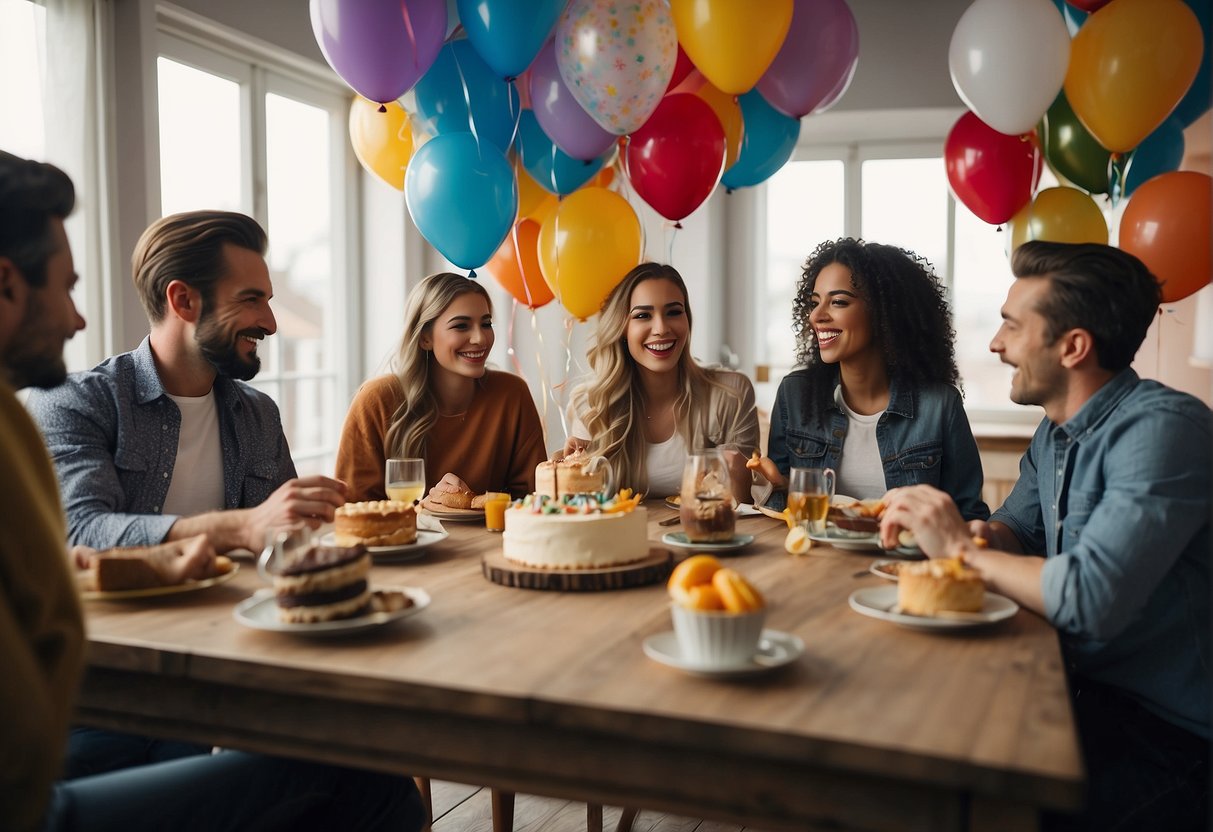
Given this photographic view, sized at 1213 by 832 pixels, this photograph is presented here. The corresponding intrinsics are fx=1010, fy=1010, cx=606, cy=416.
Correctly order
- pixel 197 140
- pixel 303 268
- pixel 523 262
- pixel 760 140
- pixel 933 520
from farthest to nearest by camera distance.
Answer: pixel 303 268 → pixel 197 140 → pixel 523 262 → pixel 760 140 → pixel 933 520

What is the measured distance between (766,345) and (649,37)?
9.65 feet

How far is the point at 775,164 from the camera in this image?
3.43 meters

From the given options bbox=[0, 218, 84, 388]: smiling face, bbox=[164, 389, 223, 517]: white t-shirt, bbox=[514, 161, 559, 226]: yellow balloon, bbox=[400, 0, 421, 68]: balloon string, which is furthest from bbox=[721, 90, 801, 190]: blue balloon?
bbox=[0, 218, 84, 388]: smiling face

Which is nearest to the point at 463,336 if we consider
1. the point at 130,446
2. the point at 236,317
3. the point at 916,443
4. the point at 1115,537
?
the point at 236,317

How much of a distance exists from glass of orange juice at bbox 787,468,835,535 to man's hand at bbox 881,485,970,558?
249 millimetres

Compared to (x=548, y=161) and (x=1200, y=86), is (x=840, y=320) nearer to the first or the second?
(x=548, y=161)

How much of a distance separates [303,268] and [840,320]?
269cm

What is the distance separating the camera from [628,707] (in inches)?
→ 44.1

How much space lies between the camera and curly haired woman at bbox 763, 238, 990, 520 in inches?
107

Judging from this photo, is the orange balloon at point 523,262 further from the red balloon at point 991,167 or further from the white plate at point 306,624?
the white plate at point 306,624

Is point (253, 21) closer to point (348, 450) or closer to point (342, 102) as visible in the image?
point (342, 102)

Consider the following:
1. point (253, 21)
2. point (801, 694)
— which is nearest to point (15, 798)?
point (801, 694)

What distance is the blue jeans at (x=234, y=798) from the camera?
4.30ft

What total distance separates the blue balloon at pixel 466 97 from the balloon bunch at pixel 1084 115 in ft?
4.33
